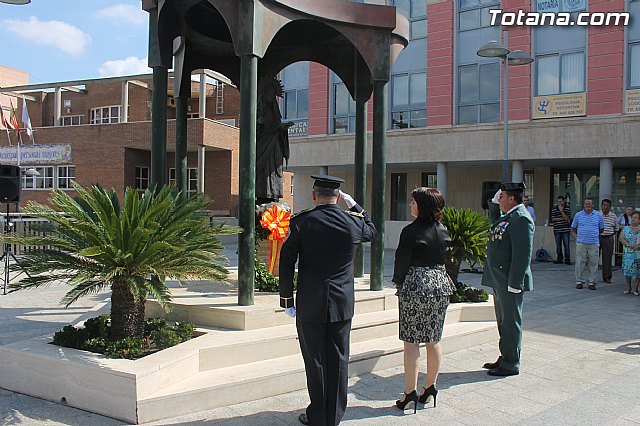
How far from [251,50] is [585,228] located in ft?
32.2

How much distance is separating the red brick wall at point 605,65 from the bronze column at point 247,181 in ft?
51.5

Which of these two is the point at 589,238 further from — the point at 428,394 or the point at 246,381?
the point at 246,381

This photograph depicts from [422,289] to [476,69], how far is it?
1809 centimetres

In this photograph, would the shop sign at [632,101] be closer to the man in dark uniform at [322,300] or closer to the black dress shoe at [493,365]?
the black dress shoe at [493,365]

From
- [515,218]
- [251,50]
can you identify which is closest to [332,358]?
[515,218]

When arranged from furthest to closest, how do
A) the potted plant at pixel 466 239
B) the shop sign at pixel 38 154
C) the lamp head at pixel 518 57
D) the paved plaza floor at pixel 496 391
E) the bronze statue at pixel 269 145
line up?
1. the shop sign at pixel 38 154
2. the lamp head at pixel 518 57
3. the potted plant at pixel 466 239
4. the bronze statue at pixel 269 145
5. the paved plaza floor at pixel 496 391

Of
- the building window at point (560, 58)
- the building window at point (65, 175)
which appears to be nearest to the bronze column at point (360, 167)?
the building window at point (560, 58)

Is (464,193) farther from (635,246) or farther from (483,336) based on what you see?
(483,336)

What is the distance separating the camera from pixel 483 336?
7.64 m

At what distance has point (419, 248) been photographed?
17.0 ft

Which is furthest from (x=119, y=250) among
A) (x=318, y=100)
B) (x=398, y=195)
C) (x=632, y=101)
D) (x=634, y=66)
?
(x=398, y=195)

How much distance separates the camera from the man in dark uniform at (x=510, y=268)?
19.7 feet

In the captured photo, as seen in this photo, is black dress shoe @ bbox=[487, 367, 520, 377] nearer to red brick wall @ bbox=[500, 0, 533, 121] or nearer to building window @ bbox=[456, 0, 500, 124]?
red brick wall @ bbox=[500, 0, 533, 121]

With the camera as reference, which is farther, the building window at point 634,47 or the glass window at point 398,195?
the glass window at point 398,195
